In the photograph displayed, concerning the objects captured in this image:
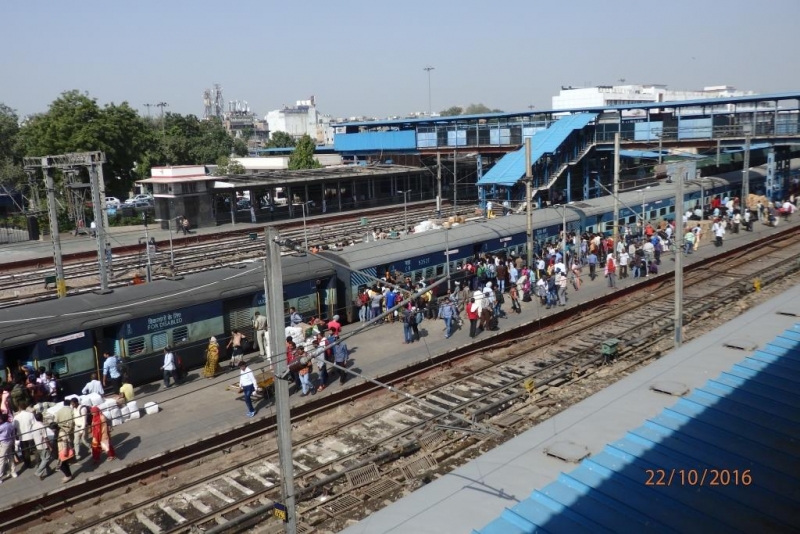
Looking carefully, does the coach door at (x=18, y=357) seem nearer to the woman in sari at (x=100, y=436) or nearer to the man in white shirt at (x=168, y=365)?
the man in white shirt at (x=168, y=365)

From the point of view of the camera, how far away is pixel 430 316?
24828mm

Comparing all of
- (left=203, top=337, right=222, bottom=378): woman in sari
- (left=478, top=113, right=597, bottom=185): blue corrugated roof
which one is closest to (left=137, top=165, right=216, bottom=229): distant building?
(left=478, top=113, right=597, bottom=185): blue corrugated roof

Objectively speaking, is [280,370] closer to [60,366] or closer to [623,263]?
[60,366]

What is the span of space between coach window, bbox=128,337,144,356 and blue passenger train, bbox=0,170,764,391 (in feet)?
0.08

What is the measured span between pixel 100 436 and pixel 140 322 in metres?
4.50

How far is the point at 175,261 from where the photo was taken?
3450cm

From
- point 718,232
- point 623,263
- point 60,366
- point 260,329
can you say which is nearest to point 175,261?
point 260,329

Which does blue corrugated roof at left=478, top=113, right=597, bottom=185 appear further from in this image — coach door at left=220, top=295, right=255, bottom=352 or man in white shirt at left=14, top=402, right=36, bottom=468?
man in white shirt at left=14, top=402, right=36, bottom=468

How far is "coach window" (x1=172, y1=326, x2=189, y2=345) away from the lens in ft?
62.7

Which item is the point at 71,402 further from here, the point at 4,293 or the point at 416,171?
the point at 416,171

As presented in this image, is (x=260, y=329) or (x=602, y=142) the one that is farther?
(x=602, y=142)

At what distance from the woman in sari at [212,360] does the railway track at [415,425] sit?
3.27 metres

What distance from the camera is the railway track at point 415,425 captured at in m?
12.8

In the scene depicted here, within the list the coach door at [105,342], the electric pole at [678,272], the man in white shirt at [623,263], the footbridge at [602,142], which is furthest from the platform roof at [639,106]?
the coach door at [105,342]
